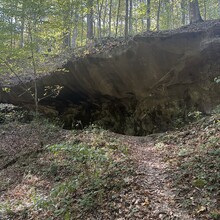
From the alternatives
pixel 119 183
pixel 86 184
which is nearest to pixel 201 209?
pixel 119 183

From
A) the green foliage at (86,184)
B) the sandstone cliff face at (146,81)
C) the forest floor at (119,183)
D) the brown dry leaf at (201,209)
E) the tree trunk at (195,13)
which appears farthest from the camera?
the tree trunk at (195,13)

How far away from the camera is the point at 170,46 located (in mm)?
11344

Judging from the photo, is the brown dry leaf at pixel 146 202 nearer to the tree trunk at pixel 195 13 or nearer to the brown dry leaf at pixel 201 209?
the brown dry leaf at pixel 201 209

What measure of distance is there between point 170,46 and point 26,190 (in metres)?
8.65

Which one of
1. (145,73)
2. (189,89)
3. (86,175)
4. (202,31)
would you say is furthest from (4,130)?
(202,31)

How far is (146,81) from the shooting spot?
43.8ft

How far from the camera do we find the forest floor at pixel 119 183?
425cm

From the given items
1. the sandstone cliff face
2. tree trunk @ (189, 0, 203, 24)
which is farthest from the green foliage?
tree trunk @ (189, 0, 203, 24)

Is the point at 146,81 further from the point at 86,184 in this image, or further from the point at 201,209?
the point at 201,209

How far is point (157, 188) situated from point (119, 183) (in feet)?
2.58

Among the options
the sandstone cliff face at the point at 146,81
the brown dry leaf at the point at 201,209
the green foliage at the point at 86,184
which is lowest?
the green foliage at the point at 86,184

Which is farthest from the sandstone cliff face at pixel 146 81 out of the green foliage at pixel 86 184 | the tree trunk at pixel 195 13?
the green foliage at pixel 86 184

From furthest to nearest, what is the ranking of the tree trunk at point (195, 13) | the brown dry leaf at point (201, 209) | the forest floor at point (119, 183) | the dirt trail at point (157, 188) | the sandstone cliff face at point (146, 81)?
the tree trunk at point (195, 13)
the sandstone cliff face at point (146, 81)
the forest floor at point (119, 183)
the dirt trail at point (157, 188)
the brown dry leaf at point (201, 209)

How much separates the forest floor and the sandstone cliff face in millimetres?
3968
